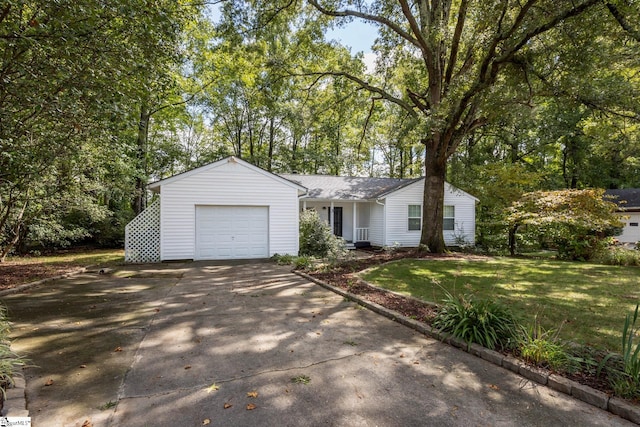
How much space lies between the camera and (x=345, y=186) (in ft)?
57.3

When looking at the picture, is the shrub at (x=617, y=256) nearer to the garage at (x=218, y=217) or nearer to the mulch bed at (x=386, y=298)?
the mulch bed at (x=386, y=298)

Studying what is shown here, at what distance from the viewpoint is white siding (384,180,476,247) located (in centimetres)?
1550

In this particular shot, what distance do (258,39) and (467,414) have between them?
1247cm

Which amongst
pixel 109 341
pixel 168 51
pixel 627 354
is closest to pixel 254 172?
pixel 168 51

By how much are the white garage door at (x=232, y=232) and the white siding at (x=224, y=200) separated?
240 mm

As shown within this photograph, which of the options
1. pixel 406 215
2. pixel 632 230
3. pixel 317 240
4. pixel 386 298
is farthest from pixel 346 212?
pixel 632 230

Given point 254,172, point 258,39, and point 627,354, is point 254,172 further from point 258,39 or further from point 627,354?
point 627,354

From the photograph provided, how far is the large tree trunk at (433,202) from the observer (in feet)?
39.5

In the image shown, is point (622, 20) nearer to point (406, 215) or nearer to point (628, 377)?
point (628, 377)

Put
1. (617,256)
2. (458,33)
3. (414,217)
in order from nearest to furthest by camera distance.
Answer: (458,33), (617,256), (414,217)

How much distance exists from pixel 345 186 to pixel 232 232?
25.4 ft

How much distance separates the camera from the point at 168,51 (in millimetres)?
5820

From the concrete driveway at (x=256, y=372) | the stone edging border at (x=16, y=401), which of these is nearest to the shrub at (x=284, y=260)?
the concrete driveway at (x=256, y=372)

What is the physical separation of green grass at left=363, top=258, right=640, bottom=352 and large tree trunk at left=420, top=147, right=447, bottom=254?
6.42ft
